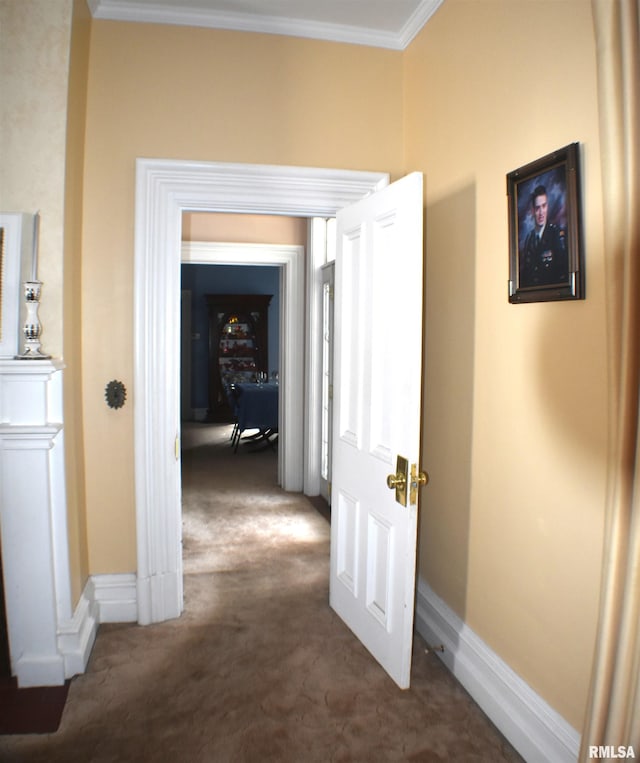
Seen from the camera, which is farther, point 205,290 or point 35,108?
point 205,290

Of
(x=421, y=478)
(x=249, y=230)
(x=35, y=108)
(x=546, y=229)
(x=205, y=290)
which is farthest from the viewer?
(x=205, y=290)

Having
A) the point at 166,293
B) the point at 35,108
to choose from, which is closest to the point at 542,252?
the point at 166,293

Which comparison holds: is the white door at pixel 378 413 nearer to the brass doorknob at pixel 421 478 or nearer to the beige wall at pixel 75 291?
the brass doorknob at pixel 421 478

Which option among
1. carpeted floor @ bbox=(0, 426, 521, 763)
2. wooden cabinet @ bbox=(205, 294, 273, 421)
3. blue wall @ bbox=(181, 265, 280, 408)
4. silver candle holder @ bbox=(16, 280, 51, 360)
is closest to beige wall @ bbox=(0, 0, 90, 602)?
silver candle holder @ bbox=(16, 280, 51, 360)

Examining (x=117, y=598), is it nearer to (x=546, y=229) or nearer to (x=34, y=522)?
(x=34, y=522)

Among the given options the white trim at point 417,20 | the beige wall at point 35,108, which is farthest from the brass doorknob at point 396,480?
the white trim at point 417,20

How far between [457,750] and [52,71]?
3175 mm

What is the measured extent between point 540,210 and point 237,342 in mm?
8415

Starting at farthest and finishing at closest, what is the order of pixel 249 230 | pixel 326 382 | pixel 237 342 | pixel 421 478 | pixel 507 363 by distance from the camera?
pixel 237 342 < pixel 249 230 < pixel 326 382 < pixel 421 478 < pixel 507 363

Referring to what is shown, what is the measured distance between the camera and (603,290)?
1654 millimetres

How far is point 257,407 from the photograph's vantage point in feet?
24.0

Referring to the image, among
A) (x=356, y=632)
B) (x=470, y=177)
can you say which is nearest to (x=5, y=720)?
(x=356, y=632)

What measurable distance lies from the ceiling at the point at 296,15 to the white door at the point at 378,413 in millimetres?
966

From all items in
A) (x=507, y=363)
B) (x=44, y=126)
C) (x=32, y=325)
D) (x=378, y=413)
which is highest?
(x=44, y=126)
